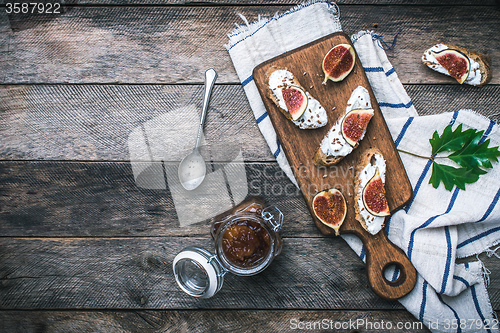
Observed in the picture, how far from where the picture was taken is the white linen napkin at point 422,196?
1.95 metres

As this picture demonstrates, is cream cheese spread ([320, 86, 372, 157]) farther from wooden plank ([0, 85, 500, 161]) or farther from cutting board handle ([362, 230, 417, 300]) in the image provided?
cutting board handle ([362, 230, 417, 300])

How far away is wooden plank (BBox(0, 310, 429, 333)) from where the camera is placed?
207cm

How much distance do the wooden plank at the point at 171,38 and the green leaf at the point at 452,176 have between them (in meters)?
0.63

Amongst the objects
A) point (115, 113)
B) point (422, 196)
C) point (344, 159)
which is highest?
point (115, 113)

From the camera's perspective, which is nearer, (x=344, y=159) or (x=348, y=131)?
(x=348, y=131)

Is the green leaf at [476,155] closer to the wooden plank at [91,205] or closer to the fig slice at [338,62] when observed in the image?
the fig slice at [338,62]

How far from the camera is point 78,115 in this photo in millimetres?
2096

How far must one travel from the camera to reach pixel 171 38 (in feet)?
→ 6.76

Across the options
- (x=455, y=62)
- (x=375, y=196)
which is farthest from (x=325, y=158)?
(x=455, y=62)

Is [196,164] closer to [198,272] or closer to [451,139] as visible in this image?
[198,272]

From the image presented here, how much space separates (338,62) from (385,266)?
1374 mm

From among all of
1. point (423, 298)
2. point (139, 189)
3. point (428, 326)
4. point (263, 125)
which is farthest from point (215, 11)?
point (428, 326)

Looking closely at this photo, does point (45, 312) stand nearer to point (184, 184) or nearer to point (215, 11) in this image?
point (184, 184)

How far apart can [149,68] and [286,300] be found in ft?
6.26
